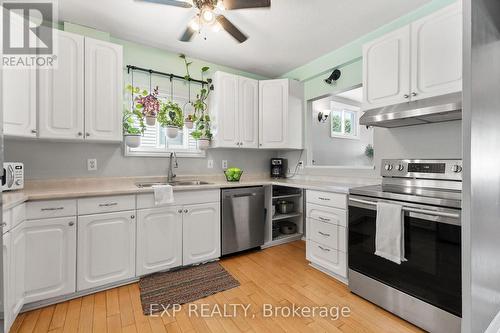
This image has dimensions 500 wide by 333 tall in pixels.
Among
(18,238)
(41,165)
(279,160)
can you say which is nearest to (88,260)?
(18,238)

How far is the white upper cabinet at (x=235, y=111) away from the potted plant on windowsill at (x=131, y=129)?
865mm

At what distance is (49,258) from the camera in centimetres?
175

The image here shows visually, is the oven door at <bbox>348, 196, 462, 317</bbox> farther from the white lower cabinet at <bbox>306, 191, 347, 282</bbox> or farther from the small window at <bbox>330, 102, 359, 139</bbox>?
the small window at <bbox>330, 102, 359, 139</bbox>

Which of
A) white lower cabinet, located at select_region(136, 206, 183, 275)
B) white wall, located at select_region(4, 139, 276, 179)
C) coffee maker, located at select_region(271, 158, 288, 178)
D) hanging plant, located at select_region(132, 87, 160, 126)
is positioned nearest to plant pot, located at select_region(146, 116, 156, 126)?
hanging plant, located at select_region(132, 87, 160, 126)

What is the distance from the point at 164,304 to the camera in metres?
1.82

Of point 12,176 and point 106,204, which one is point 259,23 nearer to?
point 106,204

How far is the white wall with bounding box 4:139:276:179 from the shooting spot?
2154 millimetres

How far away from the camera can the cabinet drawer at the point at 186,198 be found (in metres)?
2.12

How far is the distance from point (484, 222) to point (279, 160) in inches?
96.0

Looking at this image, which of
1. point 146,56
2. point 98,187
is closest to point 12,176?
point 98,187

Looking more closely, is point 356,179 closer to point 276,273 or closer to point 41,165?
point 276,273

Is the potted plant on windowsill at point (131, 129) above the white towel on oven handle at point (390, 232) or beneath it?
above

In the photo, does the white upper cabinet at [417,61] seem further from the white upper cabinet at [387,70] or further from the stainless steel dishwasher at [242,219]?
the stainless steel dishwasher at [242,219]

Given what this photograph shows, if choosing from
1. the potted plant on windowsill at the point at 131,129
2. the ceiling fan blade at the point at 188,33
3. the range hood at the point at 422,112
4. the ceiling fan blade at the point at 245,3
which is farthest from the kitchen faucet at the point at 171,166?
the range hood at the point at 422,112
